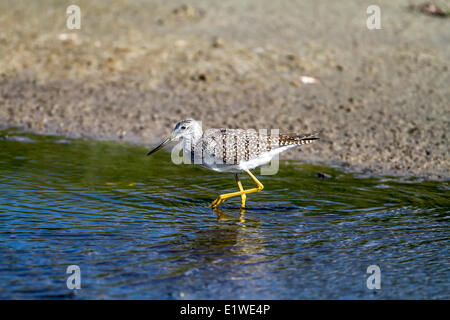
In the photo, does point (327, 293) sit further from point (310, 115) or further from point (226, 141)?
point (310, 115)

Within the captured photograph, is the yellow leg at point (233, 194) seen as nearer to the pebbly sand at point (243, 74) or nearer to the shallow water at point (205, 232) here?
the shallow water at point (205, 232)

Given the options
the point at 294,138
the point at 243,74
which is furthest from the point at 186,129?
the point at 243,74

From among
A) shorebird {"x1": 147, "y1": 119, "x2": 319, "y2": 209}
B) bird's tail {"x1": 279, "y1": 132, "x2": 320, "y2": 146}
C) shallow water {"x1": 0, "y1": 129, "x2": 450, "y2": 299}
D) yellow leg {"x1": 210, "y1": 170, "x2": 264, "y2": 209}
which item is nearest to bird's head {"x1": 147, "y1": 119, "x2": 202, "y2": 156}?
shorebird {"x1": 147, "y1": 119, "x2": 319, "y2": 209}

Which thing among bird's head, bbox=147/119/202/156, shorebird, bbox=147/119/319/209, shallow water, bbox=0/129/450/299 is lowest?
shallow water, bbox=0/129/450/299

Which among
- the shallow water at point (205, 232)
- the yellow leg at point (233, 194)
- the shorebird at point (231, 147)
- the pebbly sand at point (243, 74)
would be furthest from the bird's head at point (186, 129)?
the pebbly sand at point (243, 74)

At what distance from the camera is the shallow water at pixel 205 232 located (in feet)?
18.3

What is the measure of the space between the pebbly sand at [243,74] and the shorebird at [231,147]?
5.80ft

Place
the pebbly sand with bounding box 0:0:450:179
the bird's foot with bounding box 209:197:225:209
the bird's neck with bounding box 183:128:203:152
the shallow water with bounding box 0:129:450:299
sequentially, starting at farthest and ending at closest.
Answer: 1. the pebbly sand with bounding box 0:0:450:179
2. the bird's neck with bounding box 183:128:203:152
3. the bird's foot with bounding box 209:197:225:209
4. the shallow water with bounding box 0:129:450:299

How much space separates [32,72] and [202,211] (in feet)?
22.8

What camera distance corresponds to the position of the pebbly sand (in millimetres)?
10555

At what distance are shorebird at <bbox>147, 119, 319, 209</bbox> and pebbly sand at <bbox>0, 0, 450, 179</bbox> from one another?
1768 millimetres

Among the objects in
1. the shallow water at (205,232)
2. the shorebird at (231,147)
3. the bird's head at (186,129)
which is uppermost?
the bird's head at (186,129)

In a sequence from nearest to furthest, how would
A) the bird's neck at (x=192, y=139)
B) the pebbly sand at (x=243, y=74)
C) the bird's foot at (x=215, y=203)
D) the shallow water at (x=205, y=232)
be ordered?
the shallow water at (x=205, y=232), the bird's foot at (x=215, y=203), the bird's neck at (x=192, y=139), the pebbly sand at (x=243, y=74)

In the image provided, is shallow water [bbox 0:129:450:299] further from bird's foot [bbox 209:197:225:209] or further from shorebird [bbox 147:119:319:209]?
shorebird [bbox 147:119:319:209]
